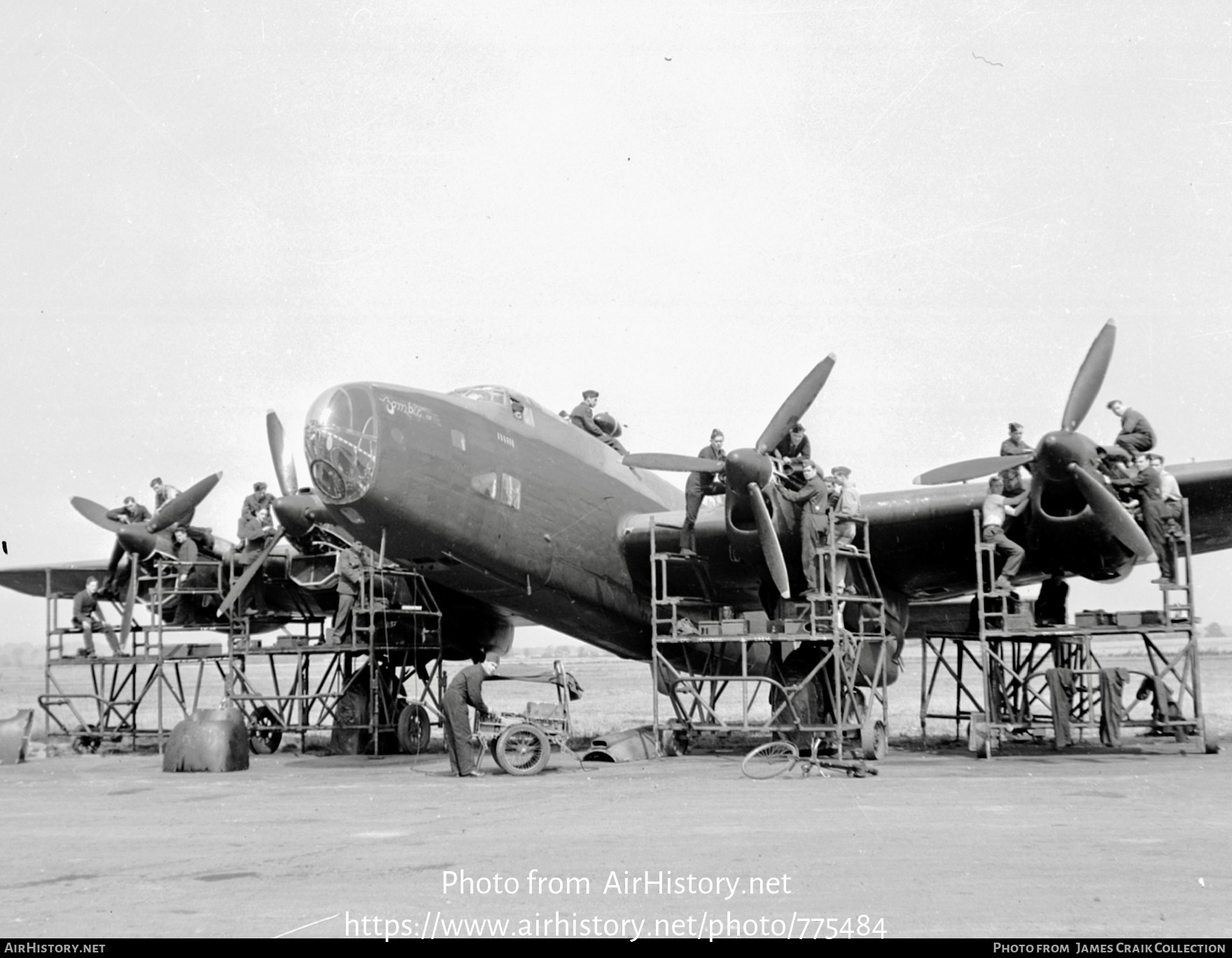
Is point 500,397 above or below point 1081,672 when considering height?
above

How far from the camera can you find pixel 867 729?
679 inches

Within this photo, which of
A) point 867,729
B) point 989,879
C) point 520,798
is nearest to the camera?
point 989,879

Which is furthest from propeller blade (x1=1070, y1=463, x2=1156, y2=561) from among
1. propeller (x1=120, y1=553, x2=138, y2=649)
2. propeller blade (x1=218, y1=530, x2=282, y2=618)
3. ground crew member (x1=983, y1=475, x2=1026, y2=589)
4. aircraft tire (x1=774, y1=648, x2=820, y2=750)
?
propeller (x1=120, y1=553, x2=138, y2=649)

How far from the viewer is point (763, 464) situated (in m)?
17.6

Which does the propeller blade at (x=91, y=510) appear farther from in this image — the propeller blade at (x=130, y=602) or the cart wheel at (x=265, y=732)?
the cart wheel at (x=265, y=732)

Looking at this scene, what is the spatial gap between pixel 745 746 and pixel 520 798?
9.94 metres

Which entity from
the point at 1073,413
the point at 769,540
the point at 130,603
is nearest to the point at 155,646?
the point at 130,603

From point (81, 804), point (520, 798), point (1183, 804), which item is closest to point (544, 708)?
point (520, 798)

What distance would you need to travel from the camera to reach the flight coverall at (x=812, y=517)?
59.8ft

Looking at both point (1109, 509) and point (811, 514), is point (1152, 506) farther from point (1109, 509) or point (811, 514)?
point (811, 514)

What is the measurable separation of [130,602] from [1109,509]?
17513 millimetres

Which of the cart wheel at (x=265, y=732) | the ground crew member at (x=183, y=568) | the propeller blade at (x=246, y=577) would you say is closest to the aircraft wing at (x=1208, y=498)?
the propeller blade at (x=246, y=577)

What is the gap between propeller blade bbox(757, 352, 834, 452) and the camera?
59.9 feet

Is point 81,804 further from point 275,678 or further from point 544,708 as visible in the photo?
point 275,678
